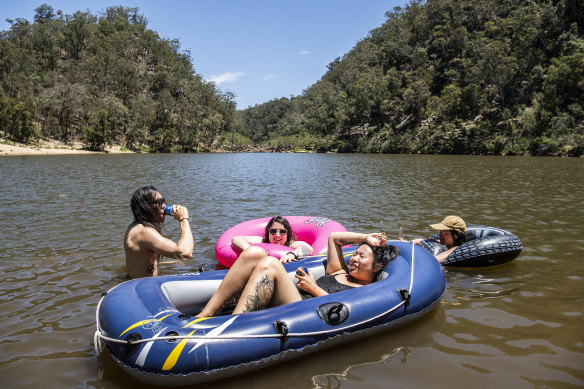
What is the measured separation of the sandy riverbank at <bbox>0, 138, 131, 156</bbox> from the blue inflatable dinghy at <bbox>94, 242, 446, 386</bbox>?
34781 mm

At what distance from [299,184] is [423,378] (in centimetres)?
1194

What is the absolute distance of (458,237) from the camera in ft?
17.1

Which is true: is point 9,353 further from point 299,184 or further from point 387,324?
point 299,184

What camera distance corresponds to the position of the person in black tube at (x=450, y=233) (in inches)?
197

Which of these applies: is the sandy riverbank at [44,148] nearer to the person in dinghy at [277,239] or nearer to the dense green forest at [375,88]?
the dense green forest at [375,88]

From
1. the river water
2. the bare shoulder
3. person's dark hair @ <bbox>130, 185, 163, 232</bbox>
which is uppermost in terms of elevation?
person's dark hair @ <bbox>130, 185, 163, 232</bbox>

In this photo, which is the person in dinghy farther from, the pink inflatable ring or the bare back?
the bare back

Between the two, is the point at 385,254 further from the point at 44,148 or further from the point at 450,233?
the point at 44,148

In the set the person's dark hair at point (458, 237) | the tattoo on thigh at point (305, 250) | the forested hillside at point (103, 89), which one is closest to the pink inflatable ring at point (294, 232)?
the tattoo on thigh at point (305, 250)

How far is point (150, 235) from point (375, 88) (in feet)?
160

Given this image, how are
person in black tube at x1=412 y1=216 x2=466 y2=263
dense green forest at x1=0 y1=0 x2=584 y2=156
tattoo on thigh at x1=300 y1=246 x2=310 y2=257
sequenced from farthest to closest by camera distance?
1. dense green forest at x1=0 y1=0 x2=584 y2=156
2. person in black tube at x1=412 y1=216 x2=466 y2=263
3. tattoo on thigh at x1=300 y1=246 x2=310 y2=257

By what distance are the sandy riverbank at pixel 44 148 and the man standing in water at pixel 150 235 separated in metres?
34.2

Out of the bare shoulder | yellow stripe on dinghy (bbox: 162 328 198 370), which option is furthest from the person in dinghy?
yellow stripe on dinghy (bbox: 162 328 198 370)

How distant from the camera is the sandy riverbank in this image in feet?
105
